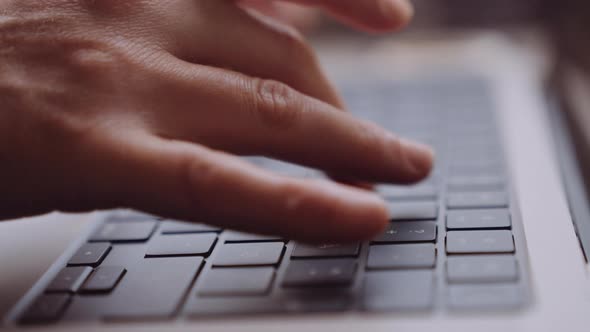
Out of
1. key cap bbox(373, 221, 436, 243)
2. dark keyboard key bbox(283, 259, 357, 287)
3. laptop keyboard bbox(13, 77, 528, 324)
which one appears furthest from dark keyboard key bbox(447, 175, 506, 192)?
dark keyboard key bbox(283, 259, 357, 287)

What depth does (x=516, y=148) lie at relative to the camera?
0.72m

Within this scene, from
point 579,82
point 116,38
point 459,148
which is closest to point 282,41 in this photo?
point 116,38

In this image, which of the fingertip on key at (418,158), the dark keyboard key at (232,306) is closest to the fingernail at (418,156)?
the fingertip on key at (418,158)

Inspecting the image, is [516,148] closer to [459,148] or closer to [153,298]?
[459,148]

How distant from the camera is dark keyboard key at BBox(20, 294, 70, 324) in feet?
1.44

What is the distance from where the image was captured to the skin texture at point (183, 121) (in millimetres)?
449

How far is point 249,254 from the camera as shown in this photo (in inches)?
19.8

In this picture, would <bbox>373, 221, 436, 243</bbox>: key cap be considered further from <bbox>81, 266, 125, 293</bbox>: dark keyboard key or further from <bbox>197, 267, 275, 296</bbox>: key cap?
<bbox>81, 266, 125, 293</bbox>: dark keyboard key

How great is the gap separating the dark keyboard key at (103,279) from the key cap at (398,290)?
7.8 inches

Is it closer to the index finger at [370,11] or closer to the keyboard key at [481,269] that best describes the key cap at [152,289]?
the keyboard key at [481,269]

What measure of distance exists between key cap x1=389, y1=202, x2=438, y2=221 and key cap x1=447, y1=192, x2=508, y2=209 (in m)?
0.02

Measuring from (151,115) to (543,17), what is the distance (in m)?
1.14

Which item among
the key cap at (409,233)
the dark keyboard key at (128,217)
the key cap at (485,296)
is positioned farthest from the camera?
the dark keyboard key at (128,217)

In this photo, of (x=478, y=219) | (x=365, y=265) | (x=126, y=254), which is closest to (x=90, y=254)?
(x=126, y=254)
